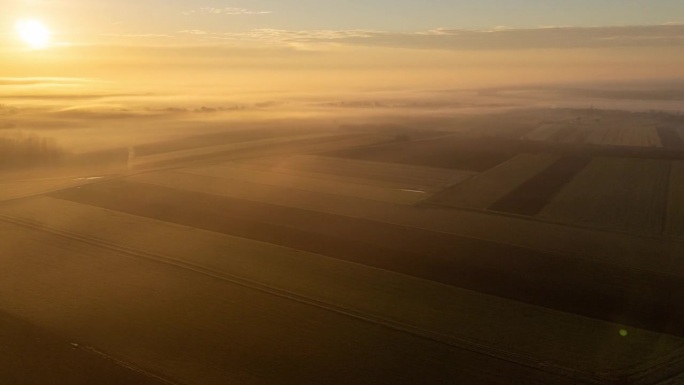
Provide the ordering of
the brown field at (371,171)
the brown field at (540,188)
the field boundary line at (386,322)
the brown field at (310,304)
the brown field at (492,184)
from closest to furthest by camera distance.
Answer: the field boundary line at (386,322), the brown field at (310,304), the brown field at (540,188), the brown field at (492,184), the brown field at (371,171)

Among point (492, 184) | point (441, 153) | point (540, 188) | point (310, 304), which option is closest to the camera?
point (310, 304)

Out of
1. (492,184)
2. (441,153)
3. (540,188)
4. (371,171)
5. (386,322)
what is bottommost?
(371,171)

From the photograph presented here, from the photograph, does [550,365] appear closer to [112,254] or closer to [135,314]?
[135,314]

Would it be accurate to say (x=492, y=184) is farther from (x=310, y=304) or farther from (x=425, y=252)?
(x=310, y=304)

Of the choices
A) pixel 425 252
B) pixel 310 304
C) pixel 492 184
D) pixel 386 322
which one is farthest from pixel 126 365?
pixel 492 184

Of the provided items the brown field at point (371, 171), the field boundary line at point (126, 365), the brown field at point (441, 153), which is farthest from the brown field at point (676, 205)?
the field boundary line at point (126, 365)

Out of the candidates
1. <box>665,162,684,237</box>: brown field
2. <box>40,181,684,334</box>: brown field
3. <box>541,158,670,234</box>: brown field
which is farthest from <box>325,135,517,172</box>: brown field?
<box>40,181,684,334</box>: brown field

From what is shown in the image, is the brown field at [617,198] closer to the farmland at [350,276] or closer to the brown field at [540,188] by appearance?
the farmland at [350,276]
